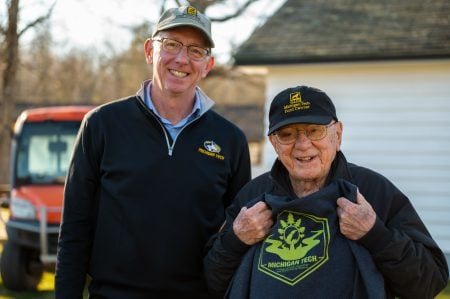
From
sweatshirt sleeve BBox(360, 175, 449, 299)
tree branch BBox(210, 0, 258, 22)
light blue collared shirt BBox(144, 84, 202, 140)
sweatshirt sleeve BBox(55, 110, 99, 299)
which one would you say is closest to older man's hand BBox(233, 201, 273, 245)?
sweatshirt sleeve BBox(360, 175, 449, 299)

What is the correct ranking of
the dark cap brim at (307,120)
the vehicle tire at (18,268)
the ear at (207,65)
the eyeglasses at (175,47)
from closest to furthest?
the dark cap brim at (307,120)
the eyeglasses at (175,47)
the ear at (207,65)
the vehicle tire at (18,268)

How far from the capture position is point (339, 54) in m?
11.0

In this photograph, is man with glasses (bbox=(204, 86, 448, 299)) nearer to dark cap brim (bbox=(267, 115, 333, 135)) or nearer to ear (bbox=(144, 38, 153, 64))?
dark cap brim (bbox=(267, 115, 333, 135))

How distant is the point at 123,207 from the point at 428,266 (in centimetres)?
135

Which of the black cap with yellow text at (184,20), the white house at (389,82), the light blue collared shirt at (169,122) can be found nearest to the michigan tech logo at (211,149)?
the light blue collared shirt at (169,122)

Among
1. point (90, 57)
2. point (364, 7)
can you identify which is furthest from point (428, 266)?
point (90, 57)

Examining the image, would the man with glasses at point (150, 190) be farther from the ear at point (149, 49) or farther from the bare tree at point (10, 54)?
the bare tree at point (10, 54)

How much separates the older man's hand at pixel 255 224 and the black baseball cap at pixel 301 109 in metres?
0.33

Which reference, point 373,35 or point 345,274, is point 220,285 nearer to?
point 345,274

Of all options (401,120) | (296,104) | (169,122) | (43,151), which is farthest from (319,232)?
(401,120)

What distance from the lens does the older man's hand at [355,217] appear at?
2754 mm

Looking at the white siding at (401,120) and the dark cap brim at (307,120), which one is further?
the white siding at (401,120)

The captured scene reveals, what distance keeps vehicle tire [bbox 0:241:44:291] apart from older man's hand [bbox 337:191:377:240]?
294 inches

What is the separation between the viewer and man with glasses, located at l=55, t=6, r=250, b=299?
3254 millimetres
